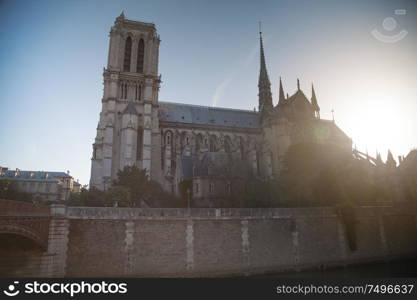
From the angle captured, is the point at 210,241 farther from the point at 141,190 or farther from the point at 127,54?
the point at 127,54

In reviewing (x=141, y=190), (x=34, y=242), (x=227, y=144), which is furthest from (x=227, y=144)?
(x=34, y=242)

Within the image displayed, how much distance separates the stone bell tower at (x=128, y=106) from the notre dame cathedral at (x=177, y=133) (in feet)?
0.48

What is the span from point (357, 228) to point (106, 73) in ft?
136

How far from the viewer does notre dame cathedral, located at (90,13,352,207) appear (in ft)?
127

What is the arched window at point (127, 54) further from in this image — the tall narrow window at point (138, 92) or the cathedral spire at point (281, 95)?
the cathedral spire at point (281, 95)

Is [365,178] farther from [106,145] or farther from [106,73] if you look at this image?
[106,73]

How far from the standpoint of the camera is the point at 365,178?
117ft

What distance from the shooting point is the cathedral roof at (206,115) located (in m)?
50.5

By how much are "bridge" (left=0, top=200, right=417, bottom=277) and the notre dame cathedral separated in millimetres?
11266

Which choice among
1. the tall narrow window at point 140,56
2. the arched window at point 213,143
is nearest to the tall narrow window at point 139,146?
the tall narrow window at point 140,56

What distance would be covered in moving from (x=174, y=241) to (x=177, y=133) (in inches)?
1091

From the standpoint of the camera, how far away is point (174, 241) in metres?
21.7

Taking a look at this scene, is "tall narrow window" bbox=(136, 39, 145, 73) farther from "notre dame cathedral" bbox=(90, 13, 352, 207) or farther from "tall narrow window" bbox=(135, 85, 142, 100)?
"tall narrow window" bbox=(135, 85, 142, 100)

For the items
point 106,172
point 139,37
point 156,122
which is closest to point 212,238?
point 106,172
